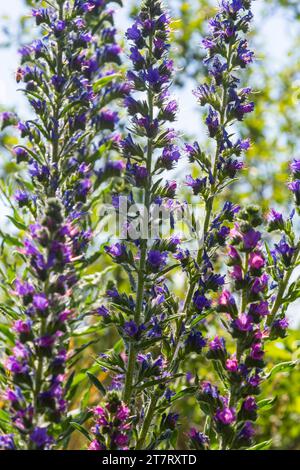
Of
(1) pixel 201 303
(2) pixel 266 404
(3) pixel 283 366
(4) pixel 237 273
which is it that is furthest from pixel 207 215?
(2) pixel 266 404

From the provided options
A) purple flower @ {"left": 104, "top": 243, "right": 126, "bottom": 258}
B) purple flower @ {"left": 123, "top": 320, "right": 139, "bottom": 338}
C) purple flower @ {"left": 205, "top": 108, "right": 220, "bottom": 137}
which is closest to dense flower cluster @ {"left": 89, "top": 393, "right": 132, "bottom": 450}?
purple flower @ {"left": 123, "top": 320, "right": 139, "bottom": 338}

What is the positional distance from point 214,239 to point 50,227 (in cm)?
106

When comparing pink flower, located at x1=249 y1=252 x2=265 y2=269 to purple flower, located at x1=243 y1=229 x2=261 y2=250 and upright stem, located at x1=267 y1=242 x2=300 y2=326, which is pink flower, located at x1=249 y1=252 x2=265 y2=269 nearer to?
purple flower, located at x1=243 y1=229 x2=261 y2=250

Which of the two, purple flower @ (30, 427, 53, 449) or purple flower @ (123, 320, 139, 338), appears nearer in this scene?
purple flower @ (30, 427, 53, 449)

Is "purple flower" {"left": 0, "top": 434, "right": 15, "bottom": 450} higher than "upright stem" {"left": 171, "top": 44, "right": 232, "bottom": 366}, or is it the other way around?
"upright stem" {"left": 171, "top": 44, "right": 232, "bottom": 366}

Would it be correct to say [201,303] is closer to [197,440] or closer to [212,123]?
[197,440]

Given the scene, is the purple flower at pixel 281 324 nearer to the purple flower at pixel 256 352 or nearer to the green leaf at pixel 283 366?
the green leaf at pixel 283 366

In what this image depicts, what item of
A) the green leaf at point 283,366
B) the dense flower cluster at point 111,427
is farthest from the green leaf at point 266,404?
the dense flower cluster at point 111,427

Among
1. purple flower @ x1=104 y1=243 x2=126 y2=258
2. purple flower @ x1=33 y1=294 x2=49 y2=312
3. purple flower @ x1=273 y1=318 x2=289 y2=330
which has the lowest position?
purple flower @ x1=33 y1=294 x2=49 y2=312

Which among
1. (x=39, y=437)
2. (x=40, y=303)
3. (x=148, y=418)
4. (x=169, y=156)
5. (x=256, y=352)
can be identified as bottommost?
(x=39, y=437)

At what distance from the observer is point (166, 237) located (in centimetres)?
362
